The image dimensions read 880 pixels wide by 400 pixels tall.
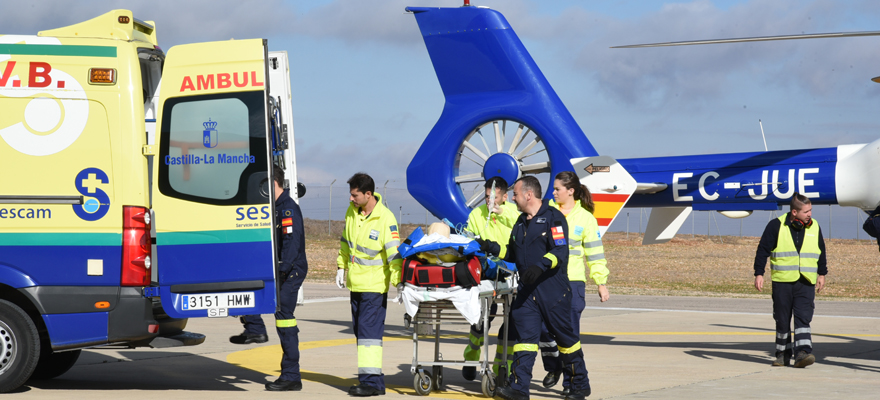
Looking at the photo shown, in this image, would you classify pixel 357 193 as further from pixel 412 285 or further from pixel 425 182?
pixel 425 182

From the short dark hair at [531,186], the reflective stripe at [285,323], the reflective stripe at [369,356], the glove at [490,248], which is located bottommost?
the reflective stripe at [369,356]

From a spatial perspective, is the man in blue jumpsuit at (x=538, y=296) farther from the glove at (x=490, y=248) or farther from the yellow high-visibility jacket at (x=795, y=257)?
the yellow high-visibility jacket at (x=795, y=257)

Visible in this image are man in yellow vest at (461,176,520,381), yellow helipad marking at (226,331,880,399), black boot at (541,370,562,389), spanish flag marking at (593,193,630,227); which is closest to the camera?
yellow helipad marking at (226,331,880,399)

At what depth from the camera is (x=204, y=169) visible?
670cm

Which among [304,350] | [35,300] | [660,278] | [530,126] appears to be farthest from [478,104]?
[660,278]

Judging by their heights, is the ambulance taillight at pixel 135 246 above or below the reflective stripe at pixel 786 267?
above

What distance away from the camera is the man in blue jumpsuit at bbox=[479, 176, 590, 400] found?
677 cm

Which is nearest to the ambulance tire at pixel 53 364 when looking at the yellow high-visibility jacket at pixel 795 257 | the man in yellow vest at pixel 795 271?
the man in yellow vest at pixel 795 271

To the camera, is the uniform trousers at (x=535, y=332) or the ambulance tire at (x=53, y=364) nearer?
the uniform trousers at (x=535, y=332)

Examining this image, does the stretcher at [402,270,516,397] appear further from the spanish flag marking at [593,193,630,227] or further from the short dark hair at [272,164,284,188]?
the spanish flag marking at [593,193,630,227]

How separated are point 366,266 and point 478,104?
4852 mm

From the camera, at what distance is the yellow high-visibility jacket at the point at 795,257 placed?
9227 mm

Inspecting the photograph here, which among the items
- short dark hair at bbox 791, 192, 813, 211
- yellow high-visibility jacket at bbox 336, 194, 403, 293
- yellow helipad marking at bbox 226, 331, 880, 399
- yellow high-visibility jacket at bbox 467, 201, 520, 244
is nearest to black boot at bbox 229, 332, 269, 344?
yellow helipad marking at bbox 226, 331, 880, 399

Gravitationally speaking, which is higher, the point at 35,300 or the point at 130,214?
the point at 130,214
